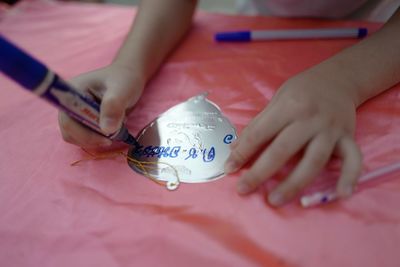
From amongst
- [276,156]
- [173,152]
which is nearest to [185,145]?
[173,152]

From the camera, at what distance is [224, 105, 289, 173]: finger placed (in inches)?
15.6

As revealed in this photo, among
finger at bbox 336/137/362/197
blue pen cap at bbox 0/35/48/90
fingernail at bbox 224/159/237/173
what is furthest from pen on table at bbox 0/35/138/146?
finger at bbox 336/137/362/197

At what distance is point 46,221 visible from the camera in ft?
1.32

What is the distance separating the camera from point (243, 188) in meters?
0.38

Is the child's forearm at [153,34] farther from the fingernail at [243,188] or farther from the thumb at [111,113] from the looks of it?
the fingernail at [243,188]

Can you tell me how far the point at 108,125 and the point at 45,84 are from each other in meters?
0.09

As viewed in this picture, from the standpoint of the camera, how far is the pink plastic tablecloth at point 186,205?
1.16ft

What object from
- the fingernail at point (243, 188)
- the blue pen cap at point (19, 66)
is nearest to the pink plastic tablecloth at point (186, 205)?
the fingernail at point (243, 188)

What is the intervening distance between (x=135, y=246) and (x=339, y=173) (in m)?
0.21

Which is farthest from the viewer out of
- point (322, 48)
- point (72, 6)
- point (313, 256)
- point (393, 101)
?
point (72, 6)

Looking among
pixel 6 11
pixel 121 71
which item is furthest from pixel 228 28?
pixel 6 11

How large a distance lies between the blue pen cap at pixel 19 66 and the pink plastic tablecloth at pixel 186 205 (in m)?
0.15

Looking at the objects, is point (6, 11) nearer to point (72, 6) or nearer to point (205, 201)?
point (72, 6)

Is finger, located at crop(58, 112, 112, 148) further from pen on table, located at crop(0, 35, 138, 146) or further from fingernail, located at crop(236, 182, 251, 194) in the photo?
A: fingernail, located at crop(236, 182, 251, 194)
